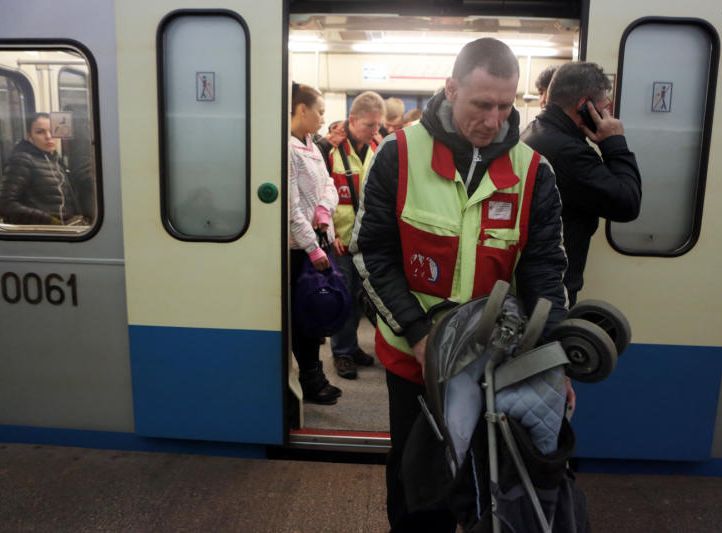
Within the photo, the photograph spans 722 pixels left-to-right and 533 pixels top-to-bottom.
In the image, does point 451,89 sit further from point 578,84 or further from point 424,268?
point 578,84

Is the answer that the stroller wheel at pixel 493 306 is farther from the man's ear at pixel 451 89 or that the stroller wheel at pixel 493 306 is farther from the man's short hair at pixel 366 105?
the man's short hair at pixel 366 105

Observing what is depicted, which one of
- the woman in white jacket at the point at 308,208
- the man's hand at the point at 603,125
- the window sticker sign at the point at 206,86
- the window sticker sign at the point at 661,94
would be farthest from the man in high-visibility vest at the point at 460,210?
the woman in white jacket at the point at 308,208

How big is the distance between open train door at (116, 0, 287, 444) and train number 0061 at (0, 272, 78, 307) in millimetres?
331

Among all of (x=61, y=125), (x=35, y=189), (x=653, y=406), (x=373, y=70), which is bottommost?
(x=653, y=406)

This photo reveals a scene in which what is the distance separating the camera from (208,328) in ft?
9.66

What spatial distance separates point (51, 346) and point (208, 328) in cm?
85

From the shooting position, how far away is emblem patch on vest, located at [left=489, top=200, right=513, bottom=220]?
1794 mm

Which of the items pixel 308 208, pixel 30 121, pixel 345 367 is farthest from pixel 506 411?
→ pixel 345 367

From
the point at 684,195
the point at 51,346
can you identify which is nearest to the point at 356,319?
the point at 51,346

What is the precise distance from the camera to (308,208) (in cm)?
356

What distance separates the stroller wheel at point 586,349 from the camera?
1465mm

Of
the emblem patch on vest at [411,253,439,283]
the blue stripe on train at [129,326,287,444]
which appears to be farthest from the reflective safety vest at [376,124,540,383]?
the blue stripe on train at [129,326,287,444]

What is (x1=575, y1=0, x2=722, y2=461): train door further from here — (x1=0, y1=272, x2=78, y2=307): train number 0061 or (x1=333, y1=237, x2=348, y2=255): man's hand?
(x1=0, y1=272, x2=78, y2=307): train number 0061

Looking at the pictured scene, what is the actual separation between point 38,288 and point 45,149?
679 millimetres
